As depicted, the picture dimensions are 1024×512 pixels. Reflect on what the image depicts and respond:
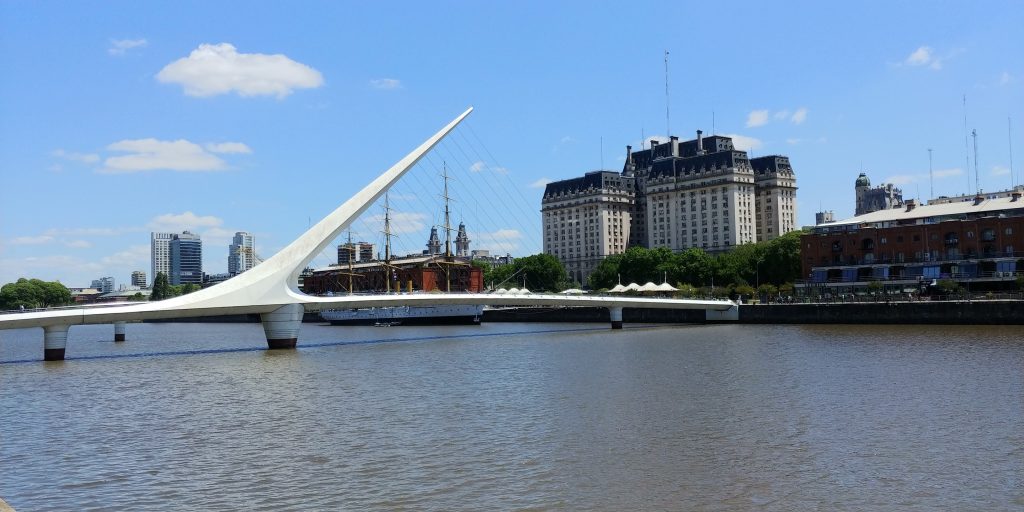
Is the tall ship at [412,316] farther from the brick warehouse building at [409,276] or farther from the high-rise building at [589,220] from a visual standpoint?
the high-rise building at [589,220]

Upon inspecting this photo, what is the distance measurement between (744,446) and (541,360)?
19.8m

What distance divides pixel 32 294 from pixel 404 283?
248ft

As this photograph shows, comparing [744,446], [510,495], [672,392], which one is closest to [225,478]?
[510,495]

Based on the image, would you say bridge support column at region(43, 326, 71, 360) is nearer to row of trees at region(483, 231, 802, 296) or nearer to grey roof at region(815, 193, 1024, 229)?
row of trees at region(483, 231, 802, 296)

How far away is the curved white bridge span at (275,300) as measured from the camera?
38.5m

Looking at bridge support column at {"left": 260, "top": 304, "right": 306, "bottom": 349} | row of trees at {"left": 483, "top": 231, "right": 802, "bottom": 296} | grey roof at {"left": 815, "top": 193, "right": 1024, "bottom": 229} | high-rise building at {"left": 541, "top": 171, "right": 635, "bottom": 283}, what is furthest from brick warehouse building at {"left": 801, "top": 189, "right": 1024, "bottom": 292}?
high-rise building at {"left": 541, "top": 171, "right": 635, "bottom": 283}

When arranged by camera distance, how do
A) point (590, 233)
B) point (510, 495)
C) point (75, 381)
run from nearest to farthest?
point (510, 495), point (75, 381), point (590, 233)

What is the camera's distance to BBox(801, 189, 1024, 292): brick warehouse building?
6169 centimetres

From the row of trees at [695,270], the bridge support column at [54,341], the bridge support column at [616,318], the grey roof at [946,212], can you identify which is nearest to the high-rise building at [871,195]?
the row of trees at [695,270]

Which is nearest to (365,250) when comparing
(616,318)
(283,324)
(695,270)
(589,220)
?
(589,220)

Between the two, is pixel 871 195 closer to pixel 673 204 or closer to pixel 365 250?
pixel 673 204

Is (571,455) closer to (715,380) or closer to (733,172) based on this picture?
(715,380)

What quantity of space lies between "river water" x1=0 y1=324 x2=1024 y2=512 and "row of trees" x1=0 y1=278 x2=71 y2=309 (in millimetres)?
130553

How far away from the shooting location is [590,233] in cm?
14588
